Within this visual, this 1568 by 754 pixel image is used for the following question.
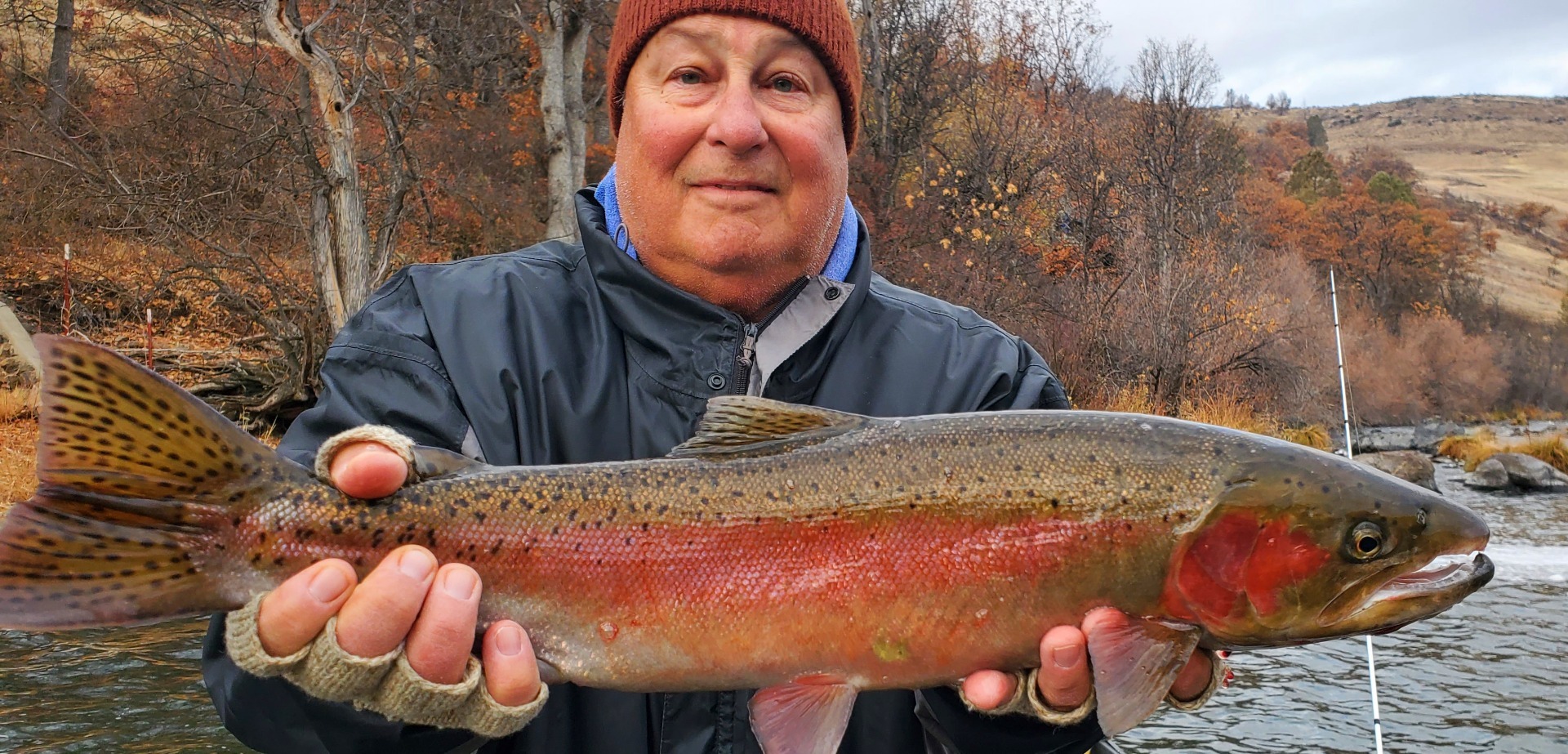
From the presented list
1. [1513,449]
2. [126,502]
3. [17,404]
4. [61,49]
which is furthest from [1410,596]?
[61,49]

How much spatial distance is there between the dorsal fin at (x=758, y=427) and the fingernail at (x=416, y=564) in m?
0.56

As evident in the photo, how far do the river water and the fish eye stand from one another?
5.81m

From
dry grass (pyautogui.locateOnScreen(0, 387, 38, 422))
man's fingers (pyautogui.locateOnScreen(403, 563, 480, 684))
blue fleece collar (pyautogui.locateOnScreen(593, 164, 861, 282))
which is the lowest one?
dry grass (pyautogui.locateOnScreen(0, 387, 38, 422))

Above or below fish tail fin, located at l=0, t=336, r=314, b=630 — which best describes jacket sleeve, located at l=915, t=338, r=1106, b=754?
below

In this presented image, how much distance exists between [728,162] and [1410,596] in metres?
1.85

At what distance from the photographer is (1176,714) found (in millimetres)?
8570

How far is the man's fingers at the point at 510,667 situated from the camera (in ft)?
6.90

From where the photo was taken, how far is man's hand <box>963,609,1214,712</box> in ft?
7.29

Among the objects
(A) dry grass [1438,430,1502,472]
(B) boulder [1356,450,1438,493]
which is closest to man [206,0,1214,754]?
(B) boulder [1356,450,1438,493]

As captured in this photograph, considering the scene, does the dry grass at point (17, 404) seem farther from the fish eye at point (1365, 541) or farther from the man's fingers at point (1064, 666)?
the fish eye at point (1365, 541)

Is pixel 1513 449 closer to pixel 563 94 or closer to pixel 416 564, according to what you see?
pixel 563 94

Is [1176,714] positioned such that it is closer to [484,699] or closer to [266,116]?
[484,699]

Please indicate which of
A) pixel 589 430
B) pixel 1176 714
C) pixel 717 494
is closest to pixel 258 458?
pixel 589 430

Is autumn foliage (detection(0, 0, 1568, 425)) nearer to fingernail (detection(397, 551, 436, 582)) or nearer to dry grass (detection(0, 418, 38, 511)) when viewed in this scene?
dry grass (detection(0, 418, 38, 511))
